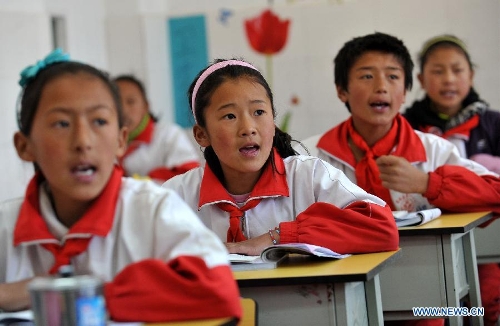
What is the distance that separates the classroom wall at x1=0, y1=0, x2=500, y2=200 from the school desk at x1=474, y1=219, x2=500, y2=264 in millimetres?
2392

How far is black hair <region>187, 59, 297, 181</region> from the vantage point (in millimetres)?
2785

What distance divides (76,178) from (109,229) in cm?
13

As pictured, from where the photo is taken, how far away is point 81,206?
1976 mm

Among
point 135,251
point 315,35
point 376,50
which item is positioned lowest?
point 135,251

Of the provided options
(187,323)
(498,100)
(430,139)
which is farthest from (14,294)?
(498,100)

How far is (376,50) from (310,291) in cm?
176

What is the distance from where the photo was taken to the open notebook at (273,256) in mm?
2252

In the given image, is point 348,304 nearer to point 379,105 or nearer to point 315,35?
point 379,105

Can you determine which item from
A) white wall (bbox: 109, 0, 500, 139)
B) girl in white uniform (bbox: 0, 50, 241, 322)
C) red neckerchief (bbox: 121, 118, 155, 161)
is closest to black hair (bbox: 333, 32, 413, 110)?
girl in white uniform (bbox: 0, 50, 241, 322)

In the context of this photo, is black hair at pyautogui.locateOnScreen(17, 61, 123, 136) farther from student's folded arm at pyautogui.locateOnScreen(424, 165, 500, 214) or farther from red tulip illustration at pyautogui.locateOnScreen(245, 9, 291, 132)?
red tulip illustration at pyautogui.locateOnScreen(245, 9, 291, 132)

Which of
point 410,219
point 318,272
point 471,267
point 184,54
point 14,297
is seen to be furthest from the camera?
point 184,54

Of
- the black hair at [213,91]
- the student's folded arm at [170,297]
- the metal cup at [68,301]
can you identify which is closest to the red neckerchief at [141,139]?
the black hair at [213,91]

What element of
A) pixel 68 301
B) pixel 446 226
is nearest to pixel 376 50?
pixel 446 226

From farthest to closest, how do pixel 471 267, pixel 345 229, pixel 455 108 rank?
pixel 455 108, pixel 471 267, pixel 345 229
